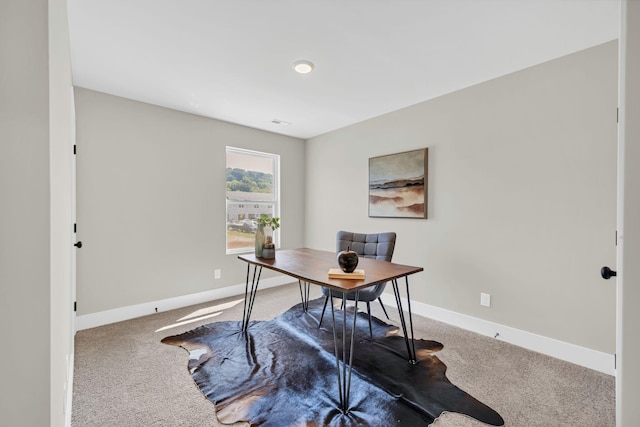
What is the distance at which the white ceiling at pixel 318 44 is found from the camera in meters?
1.71

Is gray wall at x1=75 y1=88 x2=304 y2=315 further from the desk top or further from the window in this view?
the desk top

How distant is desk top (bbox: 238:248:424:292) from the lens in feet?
5.50

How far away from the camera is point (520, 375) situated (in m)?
2.01

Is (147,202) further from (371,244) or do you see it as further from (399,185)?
(399,185)

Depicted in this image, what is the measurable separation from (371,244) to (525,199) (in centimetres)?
138

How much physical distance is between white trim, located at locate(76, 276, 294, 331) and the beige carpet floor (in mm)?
108

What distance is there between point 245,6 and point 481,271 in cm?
286

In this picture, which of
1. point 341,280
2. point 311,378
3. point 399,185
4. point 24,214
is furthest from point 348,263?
point 399,185

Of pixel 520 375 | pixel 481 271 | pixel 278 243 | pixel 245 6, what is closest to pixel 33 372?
pixel 245 6

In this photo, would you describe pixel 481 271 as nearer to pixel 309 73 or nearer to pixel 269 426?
pixel 269 426

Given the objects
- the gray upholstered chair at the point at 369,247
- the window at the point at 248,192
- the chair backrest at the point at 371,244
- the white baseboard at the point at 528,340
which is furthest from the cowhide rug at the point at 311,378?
the window at the point at 248,192

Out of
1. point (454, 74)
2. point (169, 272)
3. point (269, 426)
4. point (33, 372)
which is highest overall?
point (454, 74)

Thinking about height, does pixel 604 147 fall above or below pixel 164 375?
above

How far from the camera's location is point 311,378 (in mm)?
1966
